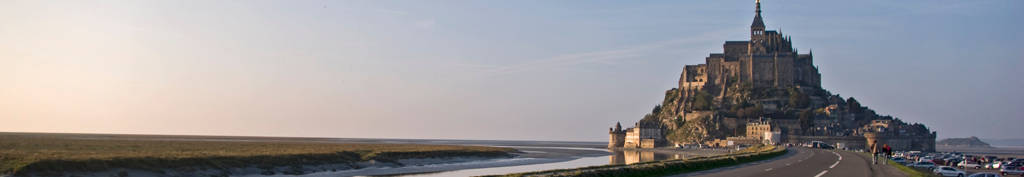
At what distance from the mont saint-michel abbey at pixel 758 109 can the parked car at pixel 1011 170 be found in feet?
295

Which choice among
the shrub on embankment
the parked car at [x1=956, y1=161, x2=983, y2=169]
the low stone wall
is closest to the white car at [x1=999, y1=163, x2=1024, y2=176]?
the parked car at [x1=956, y1=161, x2=983, y2=169]

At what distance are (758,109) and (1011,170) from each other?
11952 cm

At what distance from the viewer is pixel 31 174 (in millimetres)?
45094

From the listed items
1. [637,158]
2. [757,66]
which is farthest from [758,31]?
[637,158]

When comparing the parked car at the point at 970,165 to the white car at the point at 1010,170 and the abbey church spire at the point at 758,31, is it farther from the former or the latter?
the abbey church spire at the point at 758,31

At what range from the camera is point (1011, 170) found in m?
55.1

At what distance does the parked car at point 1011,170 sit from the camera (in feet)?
172

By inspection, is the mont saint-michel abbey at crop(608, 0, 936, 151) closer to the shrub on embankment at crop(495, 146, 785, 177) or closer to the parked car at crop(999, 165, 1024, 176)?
the parked car at crop(999, 165, 1024, 176)

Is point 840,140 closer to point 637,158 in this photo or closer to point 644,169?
point 637,158

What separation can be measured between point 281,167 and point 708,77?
141814 millimetres

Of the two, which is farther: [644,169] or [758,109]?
[758,109]

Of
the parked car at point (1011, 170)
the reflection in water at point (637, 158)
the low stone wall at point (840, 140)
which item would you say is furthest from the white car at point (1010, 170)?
the low stone wall at point (840, 140)

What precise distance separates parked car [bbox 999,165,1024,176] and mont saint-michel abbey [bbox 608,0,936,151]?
3536 inches

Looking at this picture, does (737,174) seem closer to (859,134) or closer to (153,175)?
(153,175)
